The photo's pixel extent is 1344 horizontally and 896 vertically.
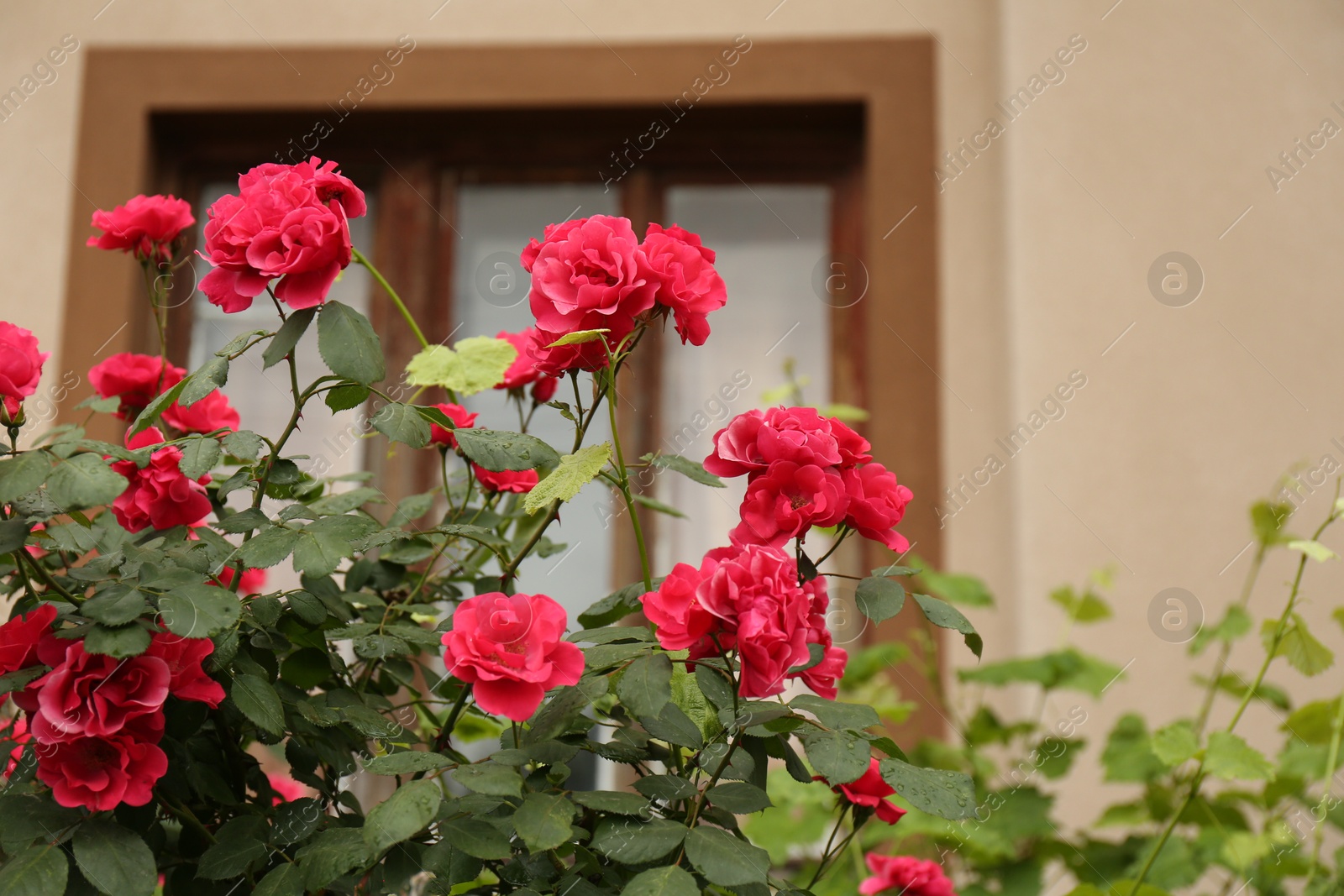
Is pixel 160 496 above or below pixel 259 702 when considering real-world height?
above

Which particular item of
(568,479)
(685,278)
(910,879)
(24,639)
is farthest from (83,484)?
(910,879)

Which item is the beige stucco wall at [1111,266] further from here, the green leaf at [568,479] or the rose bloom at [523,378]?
the green leaf at [568,479]

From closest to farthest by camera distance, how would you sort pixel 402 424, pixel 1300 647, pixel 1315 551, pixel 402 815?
pixel 402 815, pixel 402 424, pixel 1315 551, pixel 1300 647

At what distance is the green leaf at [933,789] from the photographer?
1.88 feet

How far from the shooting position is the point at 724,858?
534mm

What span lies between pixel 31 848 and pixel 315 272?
355 mm

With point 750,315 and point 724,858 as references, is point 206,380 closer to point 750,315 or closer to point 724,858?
point 724,858

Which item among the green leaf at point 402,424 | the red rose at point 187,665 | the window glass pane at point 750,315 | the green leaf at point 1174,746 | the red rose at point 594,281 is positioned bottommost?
the green leaf at point 1174,746

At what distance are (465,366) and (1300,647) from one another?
0.95 meters

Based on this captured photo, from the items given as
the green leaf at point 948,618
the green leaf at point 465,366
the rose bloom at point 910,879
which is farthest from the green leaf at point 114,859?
the rose bloom at point 910,879

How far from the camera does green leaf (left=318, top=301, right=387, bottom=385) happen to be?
590mm

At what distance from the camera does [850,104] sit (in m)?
2.32

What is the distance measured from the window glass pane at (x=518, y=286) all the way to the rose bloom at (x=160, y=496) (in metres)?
1.51

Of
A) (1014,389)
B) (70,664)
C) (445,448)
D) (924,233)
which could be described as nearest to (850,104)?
(924,233)
